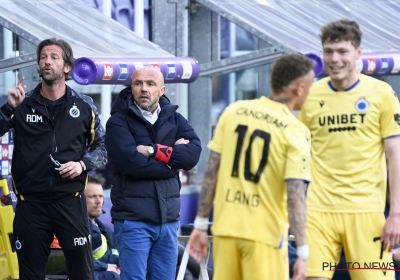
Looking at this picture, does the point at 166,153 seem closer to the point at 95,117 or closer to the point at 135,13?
the point at 95,117

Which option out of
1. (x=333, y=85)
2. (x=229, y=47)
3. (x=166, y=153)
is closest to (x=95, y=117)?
(x=166, y=153)

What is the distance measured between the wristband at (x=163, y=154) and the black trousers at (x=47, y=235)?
611mm

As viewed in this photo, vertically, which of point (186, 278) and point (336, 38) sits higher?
point (336, 38)

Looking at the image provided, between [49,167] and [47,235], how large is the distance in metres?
0.46

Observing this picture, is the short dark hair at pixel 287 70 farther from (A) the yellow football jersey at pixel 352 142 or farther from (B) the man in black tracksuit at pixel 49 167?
(B) the man in black tracksuit at pixel 49 167

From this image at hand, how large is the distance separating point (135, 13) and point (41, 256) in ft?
19.6

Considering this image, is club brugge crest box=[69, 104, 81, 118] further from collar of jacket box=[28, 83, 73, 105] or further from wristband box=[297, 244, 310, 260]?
wristband box=[297, 244, 310, 260]

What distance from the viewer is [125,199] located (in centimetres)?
738

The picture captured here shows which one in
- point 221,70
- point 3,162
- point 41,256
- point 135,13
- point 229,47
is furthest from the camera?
point 229,47

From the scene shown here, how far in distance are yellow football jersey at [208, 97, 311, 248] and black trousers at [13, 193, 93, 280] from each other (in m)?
1.90

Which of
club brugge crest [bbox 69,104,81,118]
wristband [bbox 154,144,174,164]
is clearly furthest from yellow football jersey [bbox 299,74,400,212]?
club brugge crest [bbox 69,104,81,118]

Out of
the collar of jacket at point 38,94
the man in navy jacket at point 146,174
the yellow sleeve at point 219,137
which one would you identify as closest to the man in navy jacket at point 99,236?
the man in navy jacket at point 146,174

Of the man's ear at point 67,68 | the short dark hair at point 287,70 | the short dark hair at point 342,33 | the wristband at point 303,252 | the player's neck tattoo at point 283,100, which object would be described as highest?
the short dark hair at point 342,33

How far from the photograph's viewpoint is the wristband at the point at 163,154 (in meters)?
7.38
